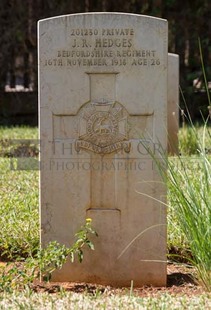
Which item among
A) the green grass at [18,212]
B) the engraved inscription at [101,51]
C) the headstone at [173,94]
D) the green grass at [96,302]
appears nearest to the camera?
the green grass at [96,302]

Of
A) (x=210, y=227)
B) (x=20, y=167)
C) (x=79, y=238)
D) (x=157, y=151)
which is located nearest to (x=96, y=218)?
(x=79, y=238)

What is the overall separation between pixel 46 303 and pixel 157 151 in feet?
4.22

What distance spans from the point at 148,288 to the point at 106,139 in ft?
3.15

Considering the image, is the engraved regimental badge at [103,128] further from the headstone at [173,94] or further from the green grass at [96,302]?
the headstone at [173,94]

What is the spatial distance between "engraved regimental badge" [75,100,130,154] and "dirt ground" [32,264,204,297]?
832 millimetres

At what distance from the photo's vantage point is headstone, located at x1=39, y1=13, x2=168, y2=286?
4.04 meters

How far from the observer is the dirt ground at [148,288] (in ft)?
12.6

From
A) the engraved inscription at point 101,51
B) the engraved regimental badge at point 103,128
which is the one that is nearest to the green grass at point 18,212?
the engraved regimental badge at point 103,128

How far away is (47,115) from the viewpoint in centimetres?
409

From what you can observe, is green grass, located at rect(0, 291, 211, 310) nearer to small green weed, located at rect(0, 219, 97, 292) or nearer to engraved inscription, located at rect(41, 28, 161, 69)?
small green weed, located at rect(0, 219, 97, 292)

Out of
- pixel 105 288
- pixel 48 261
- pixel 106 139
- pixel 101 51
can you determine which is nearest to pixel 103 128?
pixel 106 139

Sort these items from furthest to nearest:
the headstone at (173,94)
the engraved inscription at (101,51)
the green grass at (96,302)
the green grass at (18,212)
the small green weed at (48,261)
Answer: the headstone at (173,94)
the green grass at (18,212)
the engraved inscription at (101,51)
the small green weed at (48,261)
the green grass at (96,302)

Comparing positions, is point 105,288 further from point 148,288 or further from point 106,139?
point 106,139

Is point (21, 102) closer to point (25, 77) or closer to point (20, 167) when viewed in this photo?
point (25, 77)
